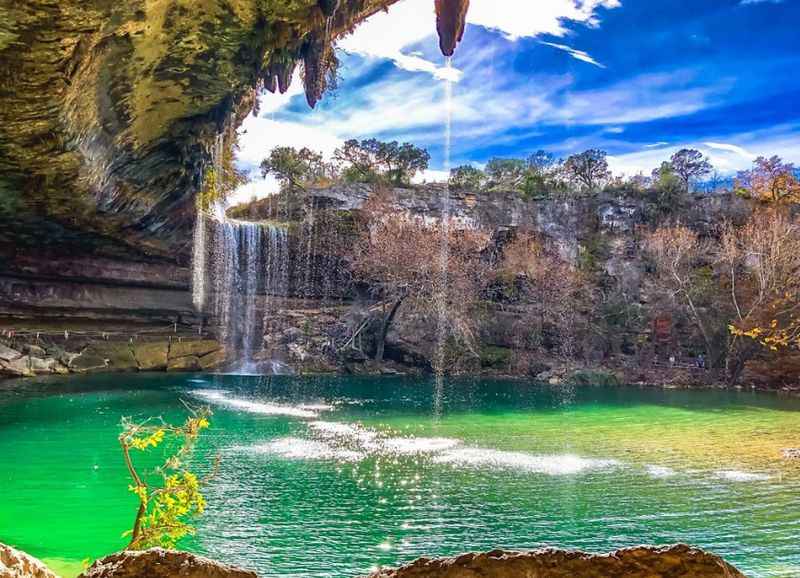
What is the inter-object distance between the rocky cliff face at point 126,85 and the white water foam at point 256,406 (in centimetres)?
671

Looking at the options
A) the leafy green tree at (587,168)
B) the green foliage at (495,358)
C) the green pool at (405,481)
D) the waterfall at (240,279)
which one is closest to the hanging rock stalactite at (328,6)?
the green pool at (405,481)

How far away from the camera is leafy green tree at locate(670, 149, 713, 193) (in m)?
44.4

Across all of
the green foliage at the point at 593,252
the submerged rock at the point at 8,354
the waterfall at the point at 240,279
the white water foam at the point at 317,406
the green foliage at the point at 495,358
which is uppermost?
the green foliage at the point at 593,252

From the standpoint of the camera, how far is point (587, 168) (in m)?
45.2

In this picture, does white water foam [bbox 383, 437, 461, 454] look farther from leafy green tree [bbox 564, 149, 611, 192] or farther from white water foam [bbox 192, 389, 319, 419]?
leafy green tree [bbox 564, 149, 611, 192]

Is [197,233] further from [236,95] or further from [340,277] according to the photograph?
[236,95]

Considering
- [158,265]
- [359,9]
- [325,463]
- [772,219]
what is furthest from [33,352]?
[772,219]

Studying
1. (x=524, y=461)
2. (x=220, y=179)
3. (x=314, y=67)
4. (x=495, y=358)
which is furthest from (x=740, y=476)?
(x=220, y=179)

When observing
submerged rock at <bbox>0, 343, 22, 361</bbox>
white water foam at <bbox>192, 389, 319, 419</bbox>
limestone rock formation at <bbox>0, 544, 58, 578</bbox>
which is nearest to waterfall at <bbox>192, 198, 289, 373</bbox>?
submerged rock at <bbox>0, 343, 22, 361</bbox>

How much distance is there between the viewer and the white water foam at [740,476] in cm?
1068

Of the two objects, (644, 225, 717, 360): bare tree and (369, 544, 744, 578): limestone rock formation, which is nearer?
(369, 544, 744, 578): limestone rock formation

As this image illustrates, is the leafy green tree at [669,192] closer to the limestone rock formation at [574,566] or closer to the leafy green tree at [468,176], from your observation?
the leafy green tree at [468,176]

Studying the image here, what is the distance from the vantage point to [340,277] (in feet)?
110

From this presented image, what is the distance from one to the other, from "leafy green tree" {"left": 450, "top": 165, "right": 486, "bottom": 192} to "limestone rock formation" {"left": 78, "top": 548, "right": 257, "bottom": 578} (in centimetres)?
4189
